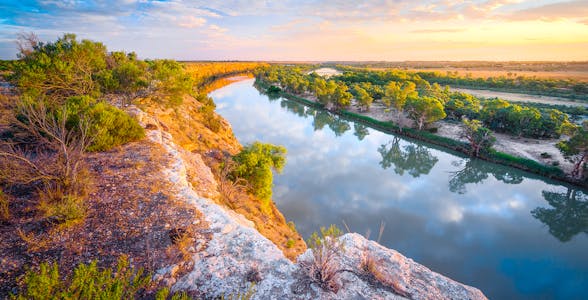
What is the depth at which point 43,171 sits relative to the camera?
8.82m

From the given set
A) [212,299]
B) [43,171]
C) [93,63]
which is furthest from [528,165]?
[93,63]

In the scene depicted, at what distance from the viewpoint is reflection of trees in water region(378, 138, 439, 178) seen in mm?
31875

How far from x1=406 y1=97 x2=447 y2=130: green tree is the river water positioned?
528 centimetres

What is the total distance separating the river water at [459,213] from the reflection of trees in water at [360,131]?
6354mm

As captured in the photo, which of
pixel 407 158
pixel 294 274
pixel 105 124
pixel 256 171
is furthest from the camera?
pixel 407 158

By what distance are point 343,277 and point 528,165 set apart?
33.3 m

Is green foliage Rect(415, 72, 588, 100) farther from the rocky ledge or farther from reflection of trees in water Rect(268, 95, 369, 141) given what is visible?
the rocky ledge

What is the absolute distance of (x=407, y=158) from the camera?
117 ft

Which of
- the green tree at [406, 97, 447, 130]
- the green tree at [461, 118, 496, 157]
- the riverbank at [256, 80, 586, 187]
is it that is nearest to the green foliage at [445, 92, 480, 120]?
the riverbank at [256, 80, 586, 187]

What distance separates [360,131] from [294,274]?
41.6 meters

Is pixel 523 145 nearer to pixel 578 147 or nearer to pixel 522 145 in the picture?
pixel 522 145

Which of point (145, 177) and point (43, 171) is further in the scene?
point (145, 177)

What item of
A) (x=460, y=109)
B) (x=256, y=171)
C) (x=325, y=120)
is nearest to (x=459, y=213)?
(x=256, y=171)

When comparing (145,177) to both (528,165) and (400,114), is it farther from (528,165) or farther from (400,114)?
(400,114)
